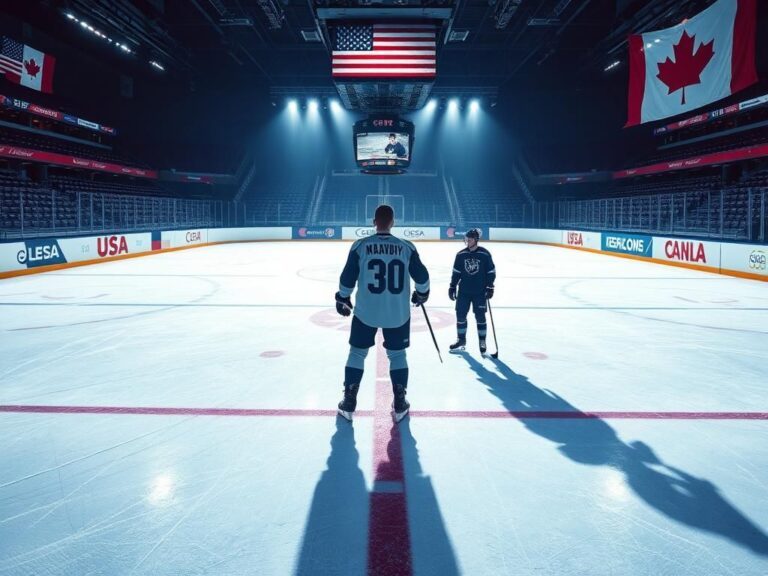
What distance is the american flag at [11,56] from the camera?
21.9 metres

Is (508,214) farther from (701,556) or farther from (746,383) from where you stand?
(701,556)

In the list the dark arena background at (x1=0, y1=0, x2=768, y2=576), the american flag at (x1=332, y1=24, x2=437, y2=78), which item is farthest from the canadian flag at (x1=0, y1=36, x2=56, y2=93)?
the american flag at (x1=332, y1=24, x2=437, y2=78)

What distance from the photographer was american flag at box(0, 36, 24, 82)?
21.9 metres

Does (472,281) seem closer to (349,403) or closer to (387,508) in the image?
(349,403)

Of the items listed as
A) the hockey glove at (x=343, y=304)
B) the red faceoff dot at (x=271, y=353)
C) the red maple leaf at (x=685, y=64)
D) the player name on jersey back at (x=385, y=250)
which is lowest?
the red faceoff dot at (x=271, y=353)

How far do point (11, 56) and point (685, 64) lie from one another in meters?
27.7

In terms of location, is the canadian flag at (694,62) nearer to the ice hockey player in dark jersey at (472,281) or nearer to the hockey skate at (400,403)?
the ice hockey player in dark jersey at (472,281)

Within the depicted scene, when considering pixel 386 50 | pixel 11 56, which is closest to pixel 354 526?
pixel 386 50

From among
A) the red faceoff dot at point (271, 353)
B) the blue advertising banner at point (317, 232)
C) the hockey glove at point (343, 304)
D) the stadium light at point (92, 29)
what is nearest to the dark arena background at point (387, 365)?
the hockey glove at point (343, 304)

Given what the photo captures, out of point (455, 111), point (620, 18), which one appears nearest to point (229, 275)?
point (620, 18)

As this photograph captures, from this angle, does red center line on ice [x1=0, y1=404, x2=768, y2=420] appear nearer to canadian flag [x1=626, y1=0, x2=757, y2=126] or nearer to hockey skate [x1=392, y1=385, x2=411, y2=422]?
hockey skate [x1=392, y1=385, x2=411, y2=422]

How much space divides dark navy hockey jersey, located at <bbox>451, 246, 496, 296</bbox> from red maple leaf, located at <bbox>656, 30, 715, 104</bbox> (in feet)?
47.3

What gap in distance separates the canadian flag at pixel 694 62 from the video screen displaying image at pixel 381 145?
10.3 m

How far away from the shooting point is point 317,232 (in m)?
34.1
